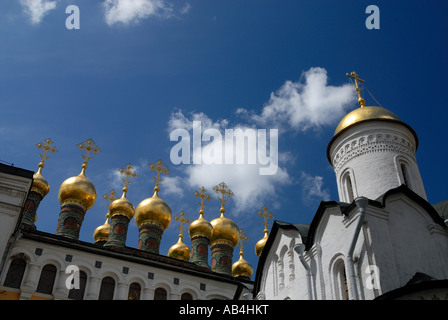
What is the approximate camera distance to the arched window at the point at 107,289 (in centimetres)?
1838

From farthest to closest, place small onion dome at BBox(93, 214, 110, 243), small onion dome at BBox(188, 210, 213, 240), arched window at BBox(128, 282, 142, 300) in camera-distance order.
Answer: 1. small onion dome at BBox(93, 214, 110, 243)
2. small onion dome at BBox(188, 210, 213, 240)
3. arched window at BBox(128, 282, 142, 300)

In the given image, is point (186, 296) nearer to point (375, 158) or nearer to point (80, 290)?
point (80, 290)

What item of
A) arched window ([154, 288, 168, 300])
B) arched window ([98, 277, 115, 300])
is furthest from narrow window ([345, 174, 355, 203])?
arched window ([98, 277, 115, 300])

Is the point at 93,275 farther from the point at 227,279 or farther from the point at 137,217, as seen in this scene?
the point at 137,217

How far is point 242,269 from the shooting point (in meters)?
27.9

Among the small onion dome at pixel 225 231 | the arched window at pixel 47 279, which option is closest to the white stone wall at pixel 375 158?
the arched window at pixel 47 279

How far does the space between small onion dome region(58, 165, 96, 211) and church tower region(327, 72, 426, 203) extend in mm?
12675

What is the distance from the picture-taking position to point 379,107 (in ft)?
53.6

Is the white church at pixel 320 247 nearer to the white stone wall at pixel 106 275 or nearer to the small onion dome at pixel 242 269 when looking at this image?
the white stone wall at pixel 106 275

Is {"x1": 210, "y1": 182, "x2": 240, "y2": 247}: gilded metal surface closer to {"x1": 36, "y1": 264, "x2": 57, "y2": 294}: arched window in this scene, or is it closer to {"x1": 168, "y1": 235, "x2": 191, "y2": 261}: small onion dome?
{"x1": 168, "y1": 235, "x2": 191, "y2": 261}: small onion dome

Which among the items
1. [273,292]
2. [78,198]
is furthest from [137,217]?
[273,292]

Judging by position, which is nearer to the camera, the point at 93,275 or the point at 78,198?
the point at 93,275

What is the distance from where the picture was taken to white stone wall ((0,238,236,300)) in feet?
57.4

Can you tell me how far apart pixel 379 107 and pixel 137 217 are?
14.0 m
